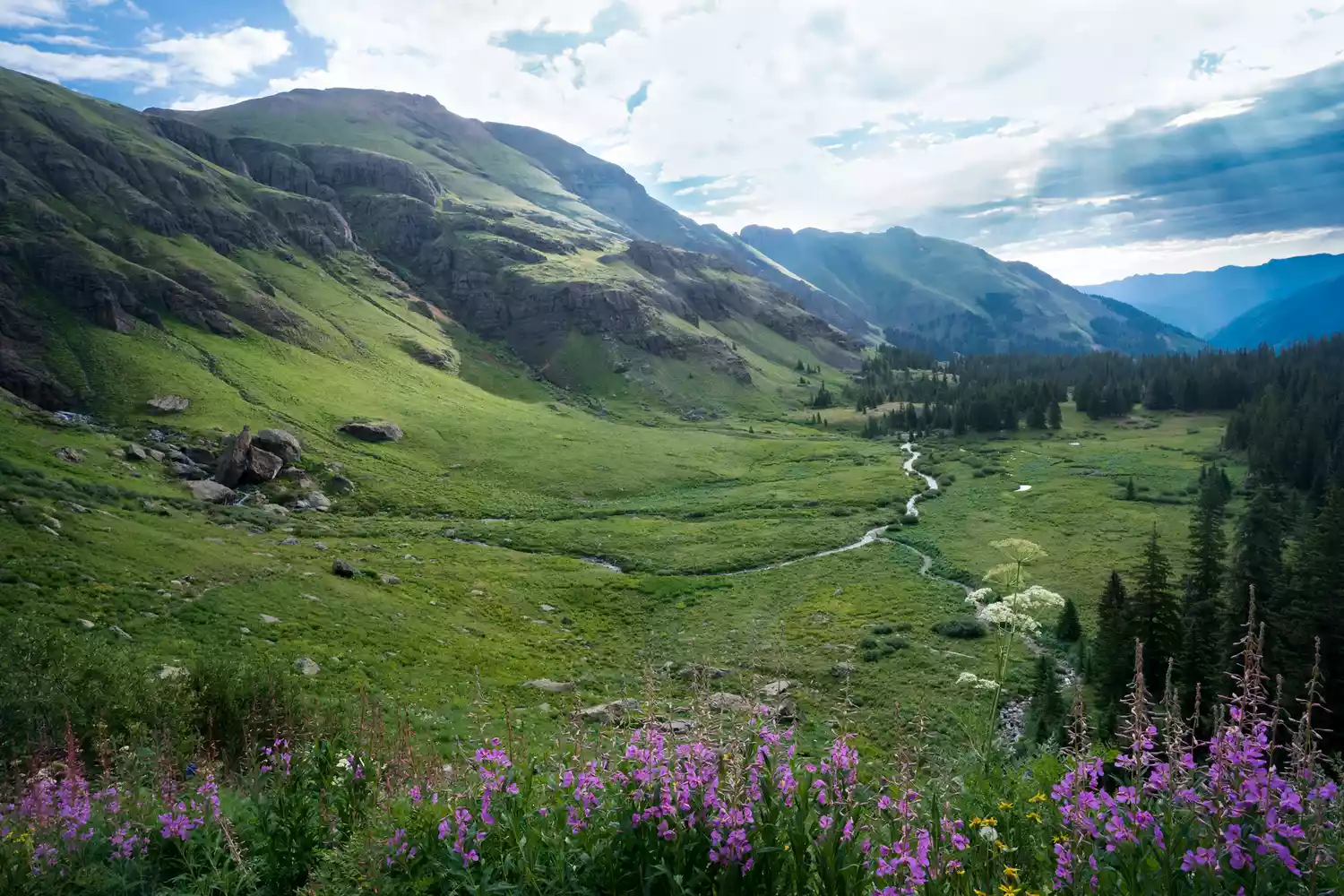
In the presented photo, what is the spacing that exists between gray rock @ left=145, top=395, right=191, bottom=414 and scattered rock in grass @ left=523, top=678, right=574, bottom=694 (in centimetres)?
8495

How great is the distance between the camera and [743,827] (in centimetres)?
672

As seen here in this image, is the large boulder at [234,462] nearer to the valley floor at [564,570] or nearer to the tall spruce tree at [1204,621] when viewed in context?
the valley floor at [564,570]

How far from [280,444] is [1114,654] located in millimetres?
89324

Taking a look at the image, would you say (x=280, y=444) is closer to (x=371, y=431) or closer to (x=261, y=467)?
(x=261, y=467)

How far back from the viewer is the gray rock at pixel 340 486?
→ 271ft

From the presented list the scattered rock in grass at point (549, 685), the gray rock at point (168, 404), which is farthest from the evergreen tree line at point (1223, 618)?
the gray rock at point (168, 404)

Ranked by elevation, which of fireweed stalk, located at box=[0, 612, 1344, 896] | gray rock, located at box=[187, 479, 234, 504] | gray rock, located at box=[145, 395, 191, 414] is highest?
gray rock, located at box=[145, 395, 191, 414]

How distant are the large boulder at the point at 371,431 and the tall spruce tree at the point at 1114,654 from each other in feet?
316

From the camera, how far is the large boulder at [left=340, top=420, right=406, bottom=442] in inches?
4090

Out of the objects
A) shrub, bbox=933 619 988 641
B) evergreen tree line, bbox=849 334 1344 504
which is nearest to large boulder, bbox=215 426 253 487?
shrub, bbox=933 619 988 641

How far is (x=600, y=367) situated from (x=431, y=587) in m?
148

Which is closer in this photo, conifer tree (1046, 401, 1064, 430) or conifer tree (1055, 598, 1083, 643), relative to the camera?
conifer tree (1055, 598, 1083, 643)

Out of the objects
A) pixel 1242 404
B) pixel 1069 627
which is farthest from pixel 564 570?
pixel 1242 404

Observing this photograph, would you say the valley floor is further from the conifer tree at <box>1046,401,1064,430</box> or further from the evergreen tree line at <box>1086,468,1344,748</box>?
the conifer tree at <box>1046,401,1064,430</box>
